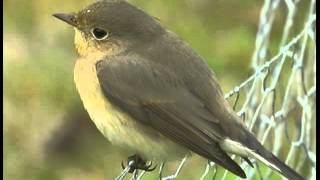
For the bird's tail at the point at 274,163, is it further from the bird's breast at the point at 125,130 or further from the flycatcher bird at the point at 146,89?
the bird's breast at the point at 125,130

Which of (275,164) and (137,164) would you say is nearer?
(275,164)

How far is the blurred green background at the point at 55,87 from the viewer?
532 cm

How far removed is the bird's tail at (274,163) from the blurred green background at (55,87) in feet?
4.23

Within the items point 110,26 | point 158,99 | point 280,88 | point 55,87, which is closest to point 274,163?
point 158,99

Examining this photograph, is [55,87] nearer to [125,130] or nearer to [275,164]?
[125,130]

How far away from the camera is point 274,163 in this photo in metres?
3.75

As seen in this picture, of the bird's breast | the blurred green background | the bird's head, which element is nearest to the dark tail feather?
the bird's breast

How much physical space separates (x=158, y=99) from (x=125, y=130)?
0.12 metres

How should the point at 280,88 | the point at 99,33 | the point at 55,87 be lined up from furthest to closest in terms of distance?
1. the point at 55,87
2. the point at 280,88
3. the point at 99,33

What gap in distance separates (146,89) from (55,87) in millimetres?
1509

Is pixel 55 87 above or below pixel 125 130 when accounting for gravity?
above

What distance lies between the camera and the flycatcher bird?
3891 millimetres

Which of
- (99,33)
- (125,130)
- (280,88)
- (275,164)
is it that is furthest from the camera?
(280,88)

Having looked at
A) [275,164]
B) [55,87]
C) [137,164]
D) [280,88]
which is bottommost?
[275,164]
